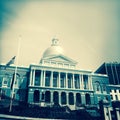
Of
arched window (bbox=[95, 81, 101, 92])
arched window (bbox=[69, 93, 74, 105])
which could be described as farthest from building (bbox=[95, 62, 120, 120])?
arched window (bbox=[69, 93, 74, 105])

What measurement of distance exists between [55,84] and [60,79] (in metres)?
1.96

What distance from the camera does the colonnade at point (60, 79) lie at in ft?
139

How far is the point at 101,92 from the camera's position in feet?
156

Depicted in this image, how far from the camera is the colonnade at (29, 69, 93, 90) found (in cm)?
4243

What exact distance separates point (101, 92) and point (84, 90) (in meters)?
6.68

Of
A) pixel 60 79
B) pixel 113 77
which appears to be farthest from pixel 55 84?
pixel 113 77

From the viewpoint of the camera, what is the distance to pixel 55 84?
44469mm

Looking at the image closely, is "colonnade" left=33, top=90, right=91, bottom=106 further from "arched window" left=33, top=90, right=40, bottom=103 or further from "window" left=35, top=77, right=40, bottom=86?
"window" left=35, top=77, right=40, bottom=86

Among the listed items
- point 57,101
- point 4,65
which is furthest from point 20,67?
point 57,101

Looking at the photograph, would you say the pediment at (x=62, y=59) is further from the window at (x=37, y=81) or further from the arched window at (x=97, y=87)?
the arched window at (x=97, y=87)

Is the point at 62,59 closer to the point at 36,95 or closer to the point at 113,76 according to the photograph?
the point at 36,95

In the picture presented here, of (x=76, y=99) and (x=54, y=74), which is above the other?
(x=54, y=74)

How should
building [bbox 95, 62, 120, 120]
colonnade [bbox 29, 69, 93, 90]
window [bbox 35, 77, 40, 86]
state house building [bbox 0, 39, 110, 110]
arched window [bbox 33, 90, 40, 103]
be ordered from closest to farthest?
state house building [bbox 0, 39, 110, 110] → arched window [bbox 33, 90, 40, 103] → colonnade [bbox 29, 69, 93, 90] → window [bbox 35, 77, 40, 86] → building [bbox 95, 62, 120, 120]

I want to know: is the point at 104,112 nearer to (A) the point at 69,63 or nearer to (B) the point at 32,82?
(B) the point at 32,82
